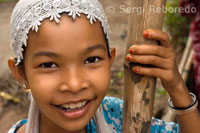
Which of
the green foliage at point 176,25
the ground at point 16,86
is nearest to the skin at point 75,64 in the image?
the ground at point 16,86

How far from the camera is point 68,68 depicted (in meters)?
1.20

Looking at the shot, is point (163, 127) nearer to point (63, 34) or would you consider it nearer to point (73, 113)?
point (73, 113)

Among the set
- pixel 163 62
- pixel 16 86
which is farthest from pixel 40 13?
pixel 16 86

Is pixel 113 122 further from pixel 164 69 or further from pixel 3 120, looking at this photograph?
pixel 3 120

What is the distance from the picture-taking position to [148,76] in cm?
130

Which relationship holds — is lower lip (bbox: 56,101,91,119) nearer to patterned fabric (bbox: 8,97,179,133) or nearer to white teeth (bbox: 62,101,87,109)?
white teeth (bbox: 62,101,87,109)

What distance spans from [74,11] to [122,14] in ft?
21.8

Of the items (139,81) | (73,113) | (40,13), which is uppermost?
(40,13)

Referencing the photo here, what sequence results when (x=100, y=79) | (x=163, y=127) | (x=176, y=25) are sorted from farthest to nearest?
1. (x=176, y=25)
2. (x=163, y=127)
3. (x=100, y=79)

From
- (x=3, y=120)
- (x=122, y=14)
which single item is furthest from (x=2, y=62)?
(x=122, y=14)

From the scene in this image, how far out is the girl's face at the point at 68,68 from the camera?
3.90ft

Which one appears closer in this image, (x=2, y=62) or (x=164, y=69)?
(x=164, y=69)

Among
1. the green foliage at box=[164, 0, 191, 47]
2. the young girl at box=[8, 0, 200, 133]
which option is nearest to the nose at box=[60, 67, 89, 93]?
the young girl at box=[8, 0, 200, 133]

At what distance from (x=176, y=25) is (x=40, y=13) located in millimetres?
4353
